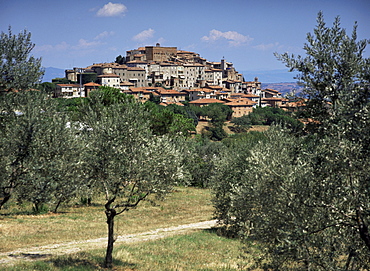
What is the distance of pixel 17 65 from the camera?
13914 millimetres

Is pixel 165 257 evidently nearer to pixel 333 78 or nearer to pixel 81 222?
pixel 81 222

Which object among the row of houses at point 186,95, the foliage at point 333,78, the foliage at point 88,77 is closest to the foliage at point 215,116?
the row of houses at point 186,95

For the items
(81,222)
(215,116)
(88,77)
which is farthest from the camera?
(88,77)

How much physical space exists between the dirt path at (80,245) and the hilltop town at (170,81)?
106489mm

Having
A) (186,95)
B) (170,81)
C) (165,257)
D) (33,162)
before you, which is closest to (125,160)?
(33,162)

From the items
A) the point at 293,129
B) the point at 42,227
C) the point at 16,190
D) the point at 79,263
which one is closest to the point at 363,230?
the point at 293,129

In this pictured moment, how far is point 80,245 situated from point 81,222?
16.9ft

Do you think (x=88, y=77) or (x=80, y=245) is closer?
(x=80, y=245)

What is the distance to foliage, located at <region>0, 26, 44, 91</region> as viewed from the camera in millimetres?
13609

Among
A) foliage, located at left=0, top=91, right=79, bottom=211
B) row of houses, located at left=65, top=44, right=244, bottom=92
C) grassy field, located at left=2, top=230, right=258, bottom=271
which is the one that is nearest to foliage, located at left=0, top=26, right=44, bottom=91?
foliage, located at left=0, top=91, right=79, bottom=211

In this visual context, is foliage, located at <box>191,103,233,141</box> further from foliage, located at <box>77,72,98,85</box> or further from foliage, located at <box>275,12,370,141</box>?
foliage, located at <box>275,12,370,141</box>

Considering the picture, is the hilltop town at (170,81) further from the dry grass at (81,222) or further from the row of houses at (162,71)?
the dry grass at (81,222)

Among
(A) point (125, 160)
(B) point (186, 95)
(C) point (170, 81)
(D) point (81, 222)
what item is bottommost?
(D) point (81, 222)

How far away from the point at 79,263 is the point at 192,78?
166622 mm
